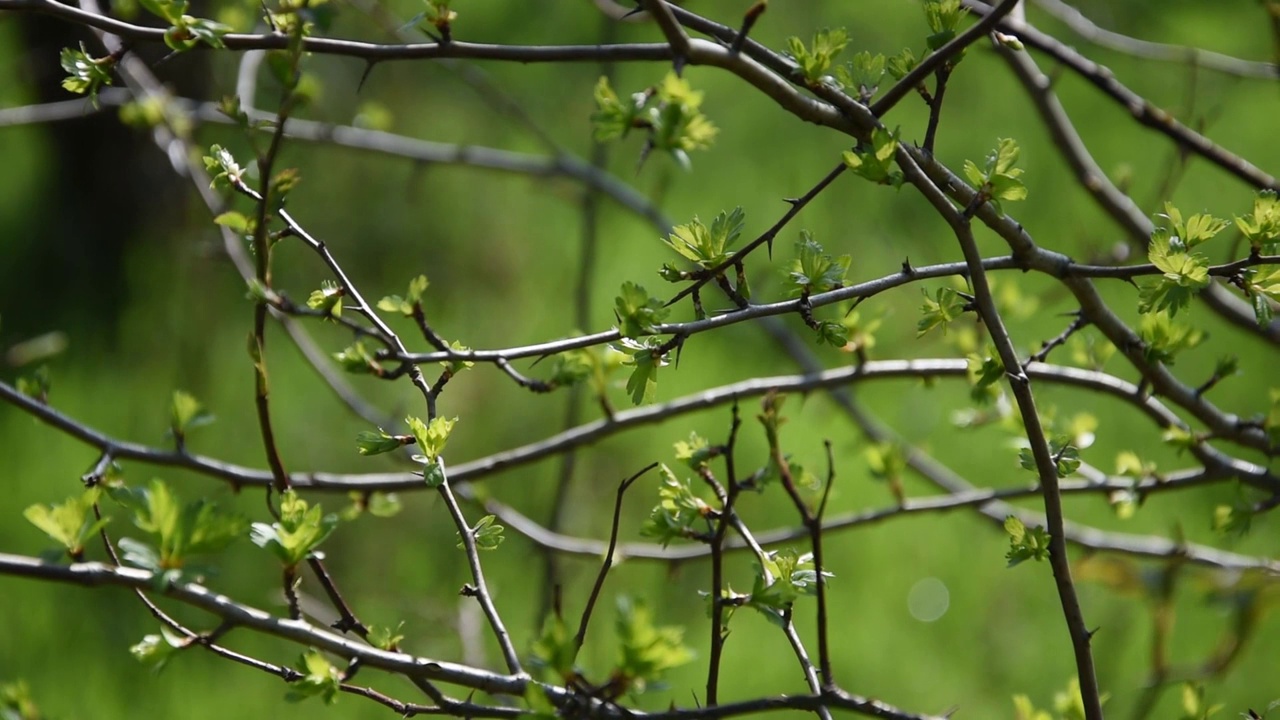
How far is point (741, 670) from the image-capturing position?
8.19 feet

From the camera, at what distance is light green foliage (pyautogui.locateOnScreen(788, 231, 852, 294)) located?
96 centimetres

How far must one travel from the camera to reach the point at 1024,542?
1021 mm

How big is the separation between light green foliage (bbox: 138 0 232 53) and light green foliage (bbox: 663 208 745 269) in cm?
43

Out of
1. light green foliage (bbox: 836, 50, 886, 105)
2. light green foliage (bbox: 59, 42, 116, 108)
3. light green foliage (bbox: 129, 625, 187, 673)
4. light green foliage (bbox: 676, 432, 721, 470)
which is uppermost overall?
light green foliage (bbox: 836, 50, 886, 105)

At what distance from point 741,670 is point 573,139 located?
2.13 meters

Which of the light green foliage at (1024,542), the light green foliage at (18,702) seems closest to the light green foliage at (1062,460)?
the light green foliage at (1024,542)

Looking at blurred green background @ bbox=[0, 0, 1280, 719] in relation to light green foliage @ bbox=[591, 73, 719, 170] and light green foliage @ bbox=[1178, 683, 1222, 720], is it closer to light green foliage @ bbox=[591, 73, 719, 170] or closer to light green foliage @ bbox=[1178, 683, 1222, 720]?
light green foliage @ bbox=[1178, 683, 1222, 720]

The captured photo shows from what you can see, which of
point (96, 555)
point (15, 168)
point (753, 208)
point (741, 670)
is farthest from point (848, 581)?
point (15, 168)

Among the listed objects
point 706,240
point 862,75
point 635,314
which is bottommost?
point 635,314

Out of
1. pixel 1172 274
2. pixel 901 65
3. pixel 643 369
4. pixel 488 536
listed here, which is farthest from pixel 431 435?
pixel 1172 274

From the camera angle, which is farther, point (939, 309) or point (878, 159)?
point (939, 309)

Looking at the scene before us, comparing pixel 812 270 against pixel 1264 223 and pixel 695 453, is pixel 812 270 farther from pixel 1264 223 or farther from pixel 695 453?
pixel 1264 223

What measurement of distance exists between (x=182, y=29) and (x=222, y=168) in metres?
0.13

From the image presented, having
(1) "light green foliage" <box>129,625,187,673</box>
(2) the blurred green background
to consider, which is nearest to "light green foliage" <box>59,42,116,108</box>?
(1) "light green foliage" <box>129,625,187,673</box>
